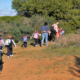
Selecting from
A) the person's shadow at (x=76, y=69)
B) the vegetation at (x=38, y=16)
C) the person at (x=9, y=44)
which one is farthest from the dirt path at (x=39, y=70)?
the vegetation at (x=38, y=16)

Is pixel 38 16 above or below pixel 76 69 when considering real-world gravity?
above

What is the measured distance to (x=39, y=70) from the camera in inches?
250

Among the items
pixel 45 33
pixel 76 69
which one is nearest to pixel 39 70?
pixel 76 69

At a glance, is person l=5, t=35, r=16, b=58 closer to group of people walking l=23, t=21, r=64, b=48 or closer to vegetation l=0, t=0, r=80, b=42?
group of people walking l=23, t=21, r=64, b=48

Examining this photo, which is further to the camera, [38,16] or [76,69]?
[38,16]

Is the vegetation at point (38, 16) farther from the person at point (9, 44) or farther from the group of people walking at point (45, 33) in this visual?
the person at point (9, 44)

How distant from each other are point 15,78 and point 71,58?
9.60ft

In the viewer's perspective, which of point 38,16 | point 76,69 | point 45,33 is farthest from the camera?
point 38,16

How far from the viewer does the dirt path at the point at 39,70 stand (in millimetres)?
5652

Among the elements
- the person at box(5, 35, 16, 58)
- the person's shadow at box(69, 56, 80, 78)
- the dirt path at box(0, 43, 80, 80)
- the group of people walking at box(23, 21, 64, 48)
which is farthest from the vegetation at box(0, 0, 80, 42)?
the person's shadow at box(69, 56, 80, 78)

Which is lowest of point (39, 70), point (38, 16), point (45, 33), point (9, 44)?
point (39, 70)

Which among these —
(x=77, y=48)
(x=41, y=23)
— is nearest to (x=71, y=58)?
(x=77, y=48)

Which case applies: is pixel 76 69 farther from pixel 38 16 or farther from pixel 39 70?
pixel 38 16

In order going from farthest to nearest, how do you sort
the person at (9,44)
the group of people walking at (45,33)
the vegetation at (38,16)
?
the vegetation at (38,16) → the group of people walking at (45,33) → the person at (9,44)
